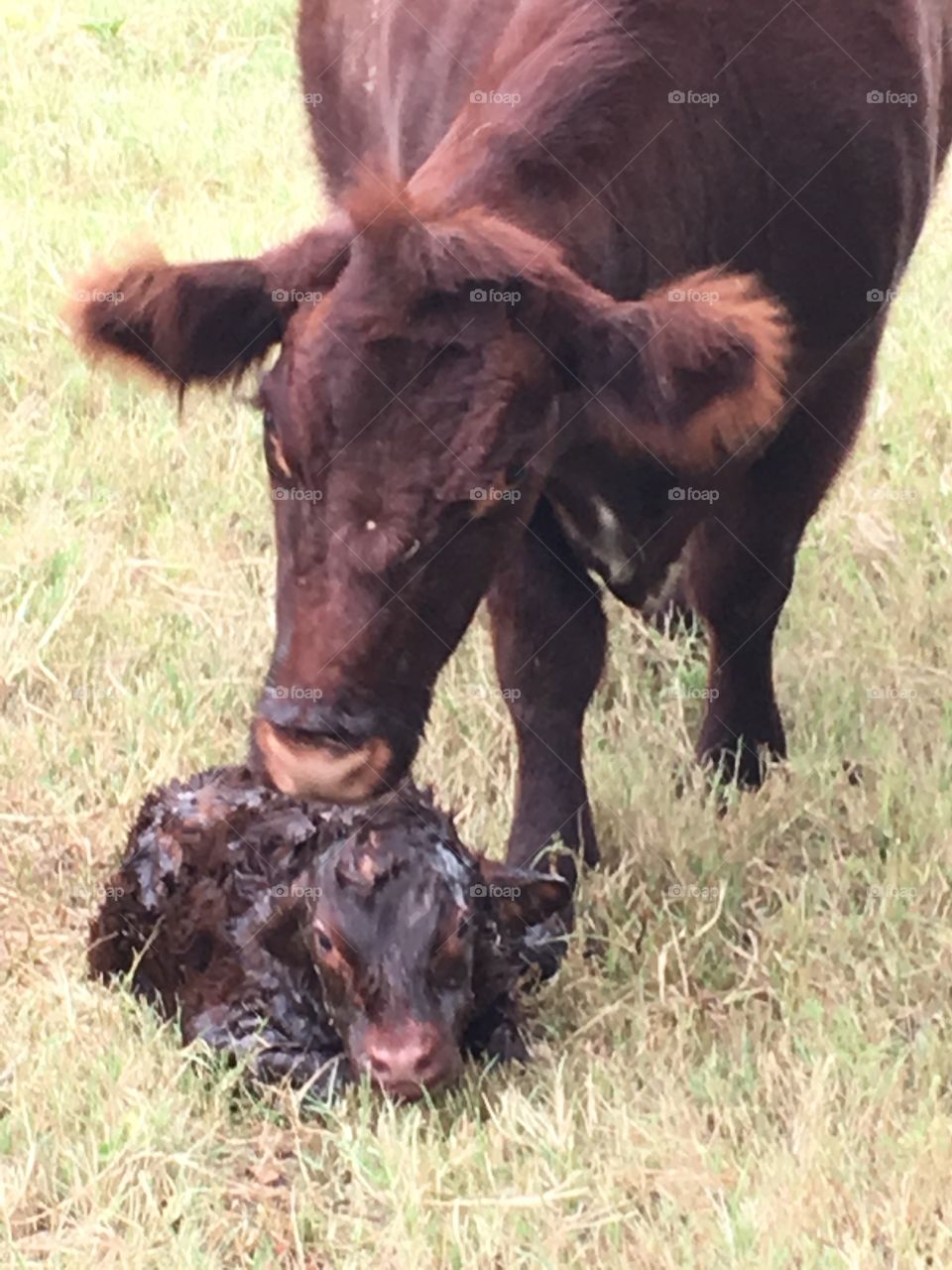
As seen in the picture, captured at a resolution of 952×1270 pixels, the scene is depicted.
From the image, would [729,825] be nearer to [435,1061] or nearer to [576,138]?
[435,1061]

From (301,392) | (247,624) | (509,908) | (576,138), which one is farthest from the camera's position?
(247,624)

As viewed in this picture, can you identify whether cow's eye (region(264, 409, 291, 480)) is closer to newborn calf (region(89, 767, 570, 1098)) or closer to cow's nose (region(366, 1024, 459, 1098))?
newborn calf (region(89, 767, 570, 1098))

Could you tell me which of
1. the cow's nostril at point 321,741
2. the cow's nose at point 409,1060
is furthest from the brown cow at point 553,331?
the cow's nose at point 409,1060

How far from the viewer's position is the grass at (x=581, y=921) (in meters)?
2.41

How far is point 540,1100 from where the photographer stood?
2.66 meters

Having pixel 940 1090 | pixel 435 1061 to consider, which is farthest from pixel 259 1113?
pixel 940 1090

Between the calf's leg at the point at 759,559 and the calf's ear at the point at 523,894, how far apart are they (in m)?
0.74

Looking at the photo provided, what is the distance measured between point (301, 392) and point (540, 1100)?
3.62 ft

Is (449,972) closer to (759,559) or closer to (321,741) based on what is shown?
(321,741)

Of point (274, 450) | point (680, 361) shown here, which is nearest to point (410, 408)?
point (274, 450)

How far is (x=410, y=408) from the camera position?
227cm

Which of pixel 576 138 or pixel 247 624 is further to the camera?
pixel 247 624

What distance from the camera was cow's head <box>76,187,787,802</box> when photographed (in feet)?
7.48

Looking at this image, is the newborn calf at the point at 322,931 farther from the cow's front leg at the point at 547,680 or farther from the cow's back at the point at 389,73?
the cow's back at the point at 389,73
